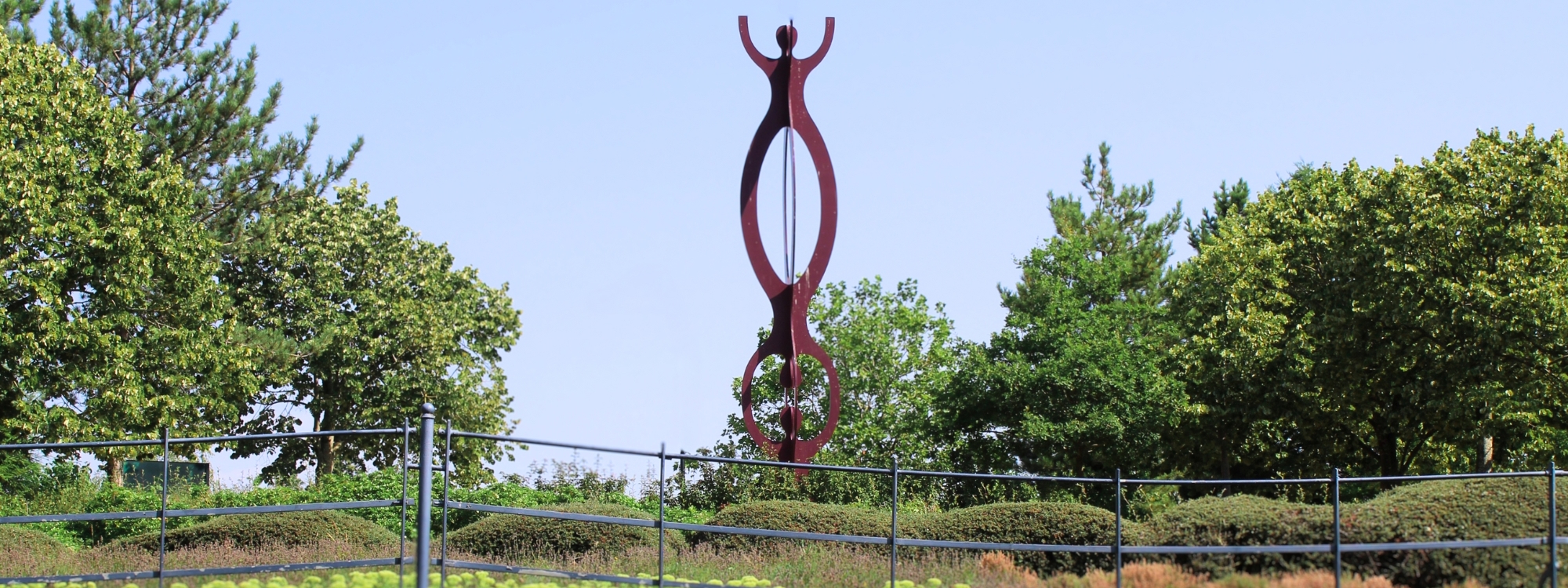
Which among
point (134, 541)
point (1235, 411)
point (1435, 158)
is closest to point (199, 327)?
point (134, 541)

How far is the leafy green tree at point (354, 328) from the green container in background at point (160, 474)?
492 centimetres

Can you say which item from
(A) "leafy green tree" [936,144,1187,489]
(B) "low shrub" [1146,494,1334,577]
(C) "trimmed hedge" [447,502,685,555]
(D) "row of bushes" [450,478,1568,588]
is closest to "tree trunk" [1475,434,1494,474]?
(A) "leafy green tree" [936,144,1187,489]

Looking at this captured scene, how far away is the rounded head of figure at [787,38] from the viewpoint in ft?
55.6

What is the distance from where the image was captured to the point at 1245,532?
493 inches

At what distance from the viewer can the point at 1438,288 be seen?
2853cm

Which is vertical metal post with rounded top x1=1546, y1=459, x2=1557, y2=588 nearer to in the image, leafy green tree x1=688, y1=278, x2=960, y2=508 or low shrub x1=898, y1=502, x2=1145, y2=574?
low shrub x1=898, y1=502, x2=1145, y2=574

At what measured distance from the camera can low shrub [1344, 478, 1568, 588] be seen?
11.8 meters

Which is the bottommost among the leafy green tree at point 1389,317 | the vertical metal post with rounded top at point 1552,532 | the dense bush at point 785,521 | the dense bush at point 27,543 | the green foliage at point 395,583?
the dense bush at point 27,543

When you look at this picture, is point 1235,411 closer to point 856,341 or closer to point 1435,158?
point 1435,158

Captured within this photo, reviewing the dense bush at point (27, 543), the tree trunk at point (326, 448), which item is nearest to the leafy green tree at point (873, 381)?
the tree trunk at point (326, 448)

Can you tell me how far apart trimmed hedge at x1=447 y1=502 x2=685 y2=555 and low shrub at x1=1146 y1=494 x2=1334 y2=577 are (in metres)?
5.19

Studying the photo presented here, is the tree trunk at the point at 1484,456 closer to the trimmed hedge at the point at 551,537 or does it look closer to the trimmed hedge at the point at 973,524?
the trimmed hedge at the point at 973,524

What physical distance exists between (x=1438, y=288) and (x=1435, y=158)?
3.36 m

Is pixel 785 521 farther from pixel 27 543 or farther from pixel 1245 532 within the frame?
pixel 27 543
